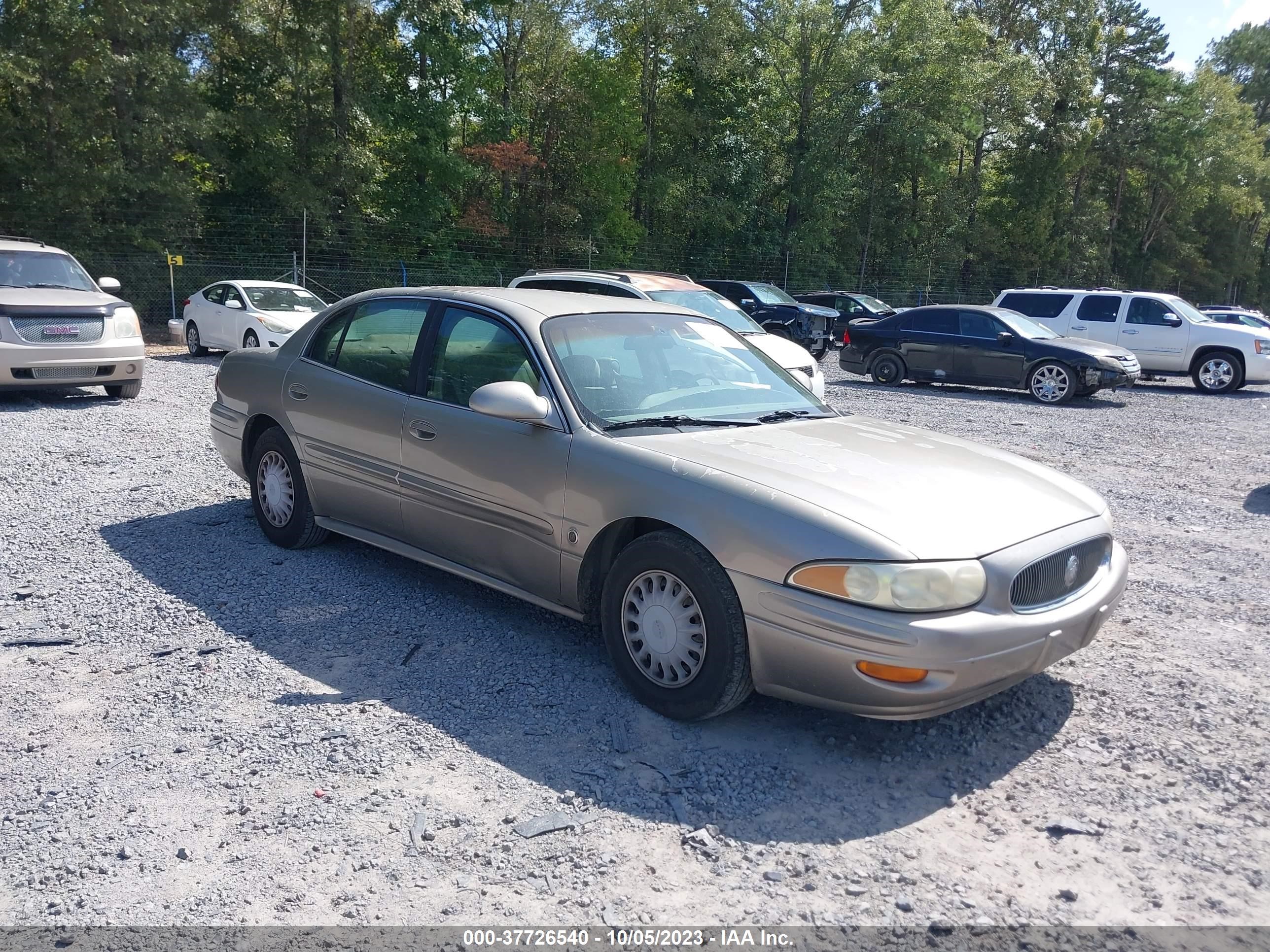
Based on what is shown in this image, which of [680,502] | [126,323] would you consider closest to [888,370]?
[126,323]

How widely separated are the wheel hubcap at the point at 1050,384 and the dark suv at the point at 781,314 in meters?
5.75

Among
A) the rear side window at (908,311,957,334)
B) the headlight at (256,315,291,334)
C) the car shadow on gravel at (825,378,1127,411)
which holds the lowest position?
the car shadow on gravel at (825,378,1127,411)

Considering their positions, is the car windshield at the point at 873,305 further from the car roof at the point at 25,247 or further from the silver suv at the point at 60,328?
the car roof at the point at 25,247

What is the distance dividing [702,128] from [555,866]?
36507 mm

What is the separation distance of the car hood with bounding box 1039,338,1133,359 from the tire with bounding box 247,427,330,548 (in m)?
13.2

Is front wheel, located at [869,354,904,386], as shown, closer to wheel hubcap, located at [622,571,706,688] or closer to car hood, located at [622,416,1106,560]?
car hood, located at [622,416,1106,560]

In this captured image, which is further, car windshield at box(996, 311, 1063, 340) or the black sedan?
car windshield at box(996, 311, 1063, 340)

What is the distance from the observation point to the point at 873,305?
90.3 feet

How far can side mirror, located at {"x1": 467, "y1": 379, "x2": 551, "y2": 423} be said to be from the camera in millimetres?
4184

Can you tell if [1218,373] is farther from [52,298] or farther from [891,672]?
[52,298]

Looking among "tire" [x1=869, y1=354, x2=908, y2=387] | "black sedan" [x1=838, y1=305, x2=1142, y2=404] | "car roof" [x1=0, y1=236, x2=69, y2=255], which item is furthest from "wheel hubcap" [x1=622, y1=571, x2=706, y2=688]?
"tire" [x1=869, y1=354, x2=908, y2=387]

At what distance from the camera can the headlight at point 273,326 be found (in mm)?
16656

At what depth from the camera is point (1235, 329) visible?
17797mm

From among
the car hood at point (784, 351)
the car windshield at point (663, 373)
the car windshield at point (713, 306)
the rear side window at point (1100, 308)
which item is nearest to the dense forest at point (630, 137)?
the car windshield at point (713, 306)
